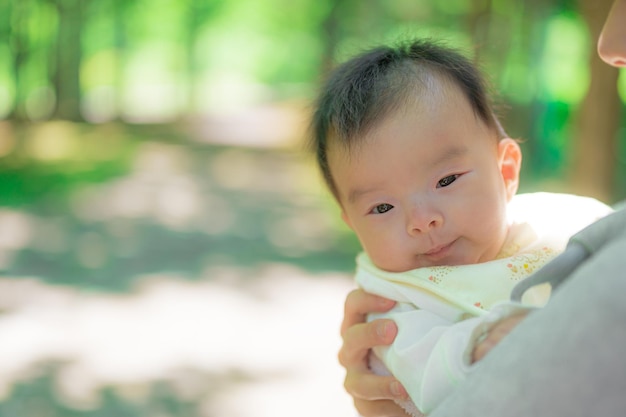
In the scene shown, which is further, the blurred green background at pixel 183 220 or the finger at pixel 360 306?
the blurred green background at pixel 183 220

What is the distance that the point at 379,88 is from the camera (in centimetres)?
155

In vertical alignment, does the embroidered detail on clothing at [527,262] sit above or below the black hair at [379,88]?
below

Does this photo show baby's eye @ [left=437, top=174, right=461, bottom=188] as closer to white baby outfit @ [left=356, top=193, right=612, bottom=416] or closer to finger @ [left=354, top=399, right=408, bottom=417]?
white baby outfit @ [left=356, top=193, right=612, bottom=416]

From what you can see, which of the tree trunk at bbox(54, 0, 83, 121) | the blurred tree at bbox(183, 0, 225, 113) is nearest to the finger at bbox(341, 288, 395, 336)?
the tree trunk at bbox(54, 0, 83, 121)

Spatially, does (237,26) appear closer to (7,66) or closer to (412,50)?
(7,66)

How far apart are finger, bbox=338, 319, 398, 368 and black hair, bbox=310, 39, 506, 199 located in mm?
288

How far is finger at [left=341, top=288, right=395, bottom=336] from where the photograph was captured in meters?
1.52

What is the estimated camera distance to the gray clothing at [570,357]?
0.74 metres

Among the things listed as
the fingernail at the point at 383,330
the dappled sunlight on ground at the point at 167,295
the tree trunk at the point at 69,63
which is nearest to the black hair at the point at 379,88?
the dappled sunlight on ground at the point at 167,295

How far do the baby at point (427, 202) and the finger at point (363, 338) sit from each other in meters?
0.02

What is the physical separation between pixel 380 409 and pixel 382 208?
15.3 inches

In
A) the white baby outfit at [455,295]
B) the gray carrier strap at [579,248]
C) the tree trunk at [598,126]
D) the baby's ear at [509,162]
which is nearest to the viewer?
the gray carrier strap at [579,248]

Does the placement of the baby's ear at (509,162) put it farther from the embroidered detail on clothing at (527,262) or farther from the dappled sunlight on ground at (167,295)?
the dappled sunlight on ground at (167,295)

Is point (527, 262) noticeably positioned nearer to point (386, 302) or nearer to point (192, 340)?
point (386, 302)
